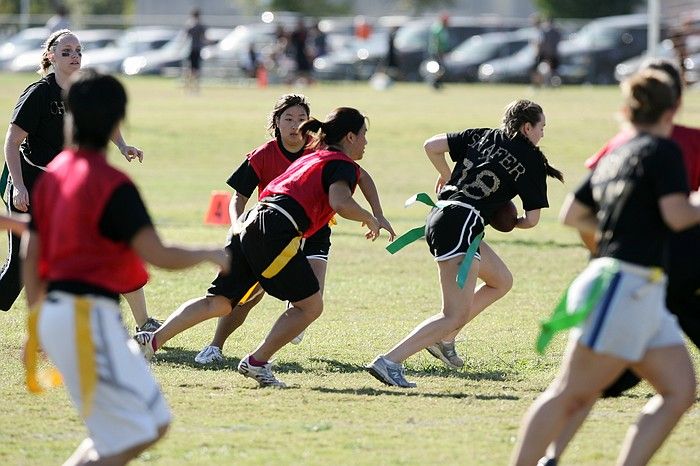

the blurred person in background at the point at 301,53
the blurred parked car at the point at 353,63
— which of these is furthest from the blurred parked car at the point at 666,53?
the blurred person in background at the point at 301,53

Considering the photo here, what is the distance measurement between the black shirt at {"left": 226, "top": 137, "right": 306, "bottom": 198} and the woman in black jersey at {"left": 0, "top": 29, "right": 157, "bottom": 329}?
0.75m

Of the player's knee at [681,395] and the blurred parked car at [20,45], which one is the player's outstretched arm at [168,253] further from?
the blurred parked car at [20,45]

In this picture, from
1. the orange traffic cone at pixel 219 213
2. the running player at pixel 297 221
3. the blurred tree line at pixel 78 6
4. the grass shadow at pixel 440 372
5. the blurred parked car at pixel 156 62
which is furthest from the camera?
the blurred tree line at pixel 78 6

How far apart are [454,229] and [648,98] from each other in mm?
2820

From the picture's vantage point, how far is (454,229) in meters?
7.60

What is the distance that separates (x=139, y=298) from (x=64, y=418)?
2.20 m

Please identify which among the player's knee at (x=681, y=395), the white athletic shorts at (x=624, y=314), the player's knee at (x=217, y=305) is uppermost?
the white athletic shorts at (x=624, y=314)

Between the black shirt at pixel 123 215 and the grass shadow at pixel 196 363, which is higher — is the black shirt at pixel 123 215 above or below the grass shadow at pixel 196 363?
above

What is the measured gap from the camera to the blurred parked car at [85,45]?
146 feet

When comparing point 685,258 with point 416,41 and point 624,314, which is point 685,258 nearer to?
point 624,314

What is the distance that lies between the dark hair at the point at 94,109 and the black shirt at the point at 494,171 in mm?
3349

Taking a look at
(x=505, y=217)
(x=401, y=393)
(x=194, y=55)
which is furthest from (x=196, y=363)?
(x=194, y=55)

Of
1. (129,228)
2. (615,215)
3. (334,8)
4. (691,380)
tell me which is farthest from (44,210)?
(334,8)

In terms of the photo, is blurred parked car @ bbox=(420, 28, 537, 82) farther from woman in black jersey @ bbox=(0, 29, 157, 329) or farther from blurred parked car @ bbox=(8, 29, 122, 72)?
woman in black jersey @ bbox=(0, 29, 157, 329)
